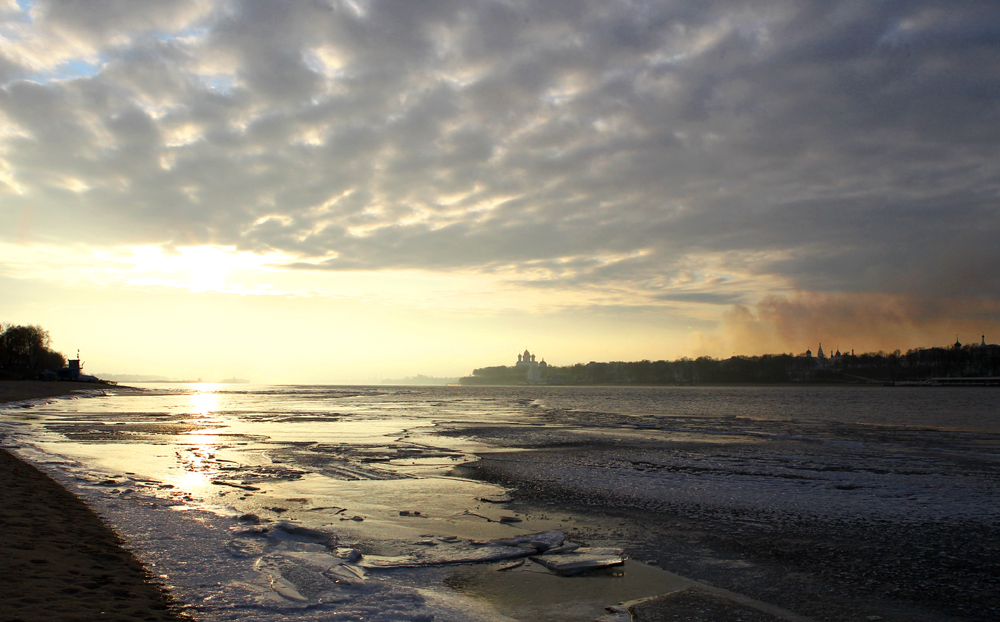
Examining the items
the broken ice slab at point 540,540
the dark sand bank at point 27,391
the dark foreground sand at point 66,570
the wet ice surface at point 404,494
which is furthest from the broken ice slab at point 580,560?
Answer: the dark sand bank at point 27,391

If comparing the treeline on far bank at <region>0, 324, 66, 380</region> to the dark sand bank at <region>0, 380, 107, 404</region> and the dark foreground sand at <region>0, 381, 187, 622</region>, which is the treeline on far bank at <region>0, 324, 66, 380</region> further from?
the dark foreground sand at <region>0, 381, 187, 622</region>

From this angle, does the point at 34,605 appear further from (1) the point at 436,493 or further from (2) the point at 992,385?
(2) the point at 992,385

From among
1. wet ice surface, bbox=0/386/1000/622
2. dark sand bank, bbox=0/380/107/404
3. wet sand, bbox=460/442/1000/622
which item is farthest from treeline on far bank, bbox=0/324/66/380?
wet sand, bbox=460/442/1000/622

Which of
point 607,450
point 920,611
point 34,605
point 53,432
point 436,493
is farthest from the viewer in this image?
point 53,432

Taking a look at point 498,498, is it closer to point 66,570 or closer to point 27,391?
point 66,570

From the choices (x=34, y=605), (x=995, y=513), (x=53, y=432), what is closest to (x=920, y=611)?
(x=995, y=513)

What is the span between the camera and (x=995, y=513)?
1158 cm

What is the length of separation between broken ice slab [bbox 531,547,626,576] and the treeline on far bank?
145 metres

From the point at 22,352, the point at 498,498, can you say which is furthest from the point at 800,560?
the point at 22,352

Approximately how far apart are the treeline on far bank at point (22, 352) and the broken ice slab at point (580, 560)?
145273 millimetres

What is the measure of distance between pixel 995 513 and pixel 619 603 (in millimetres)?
9800

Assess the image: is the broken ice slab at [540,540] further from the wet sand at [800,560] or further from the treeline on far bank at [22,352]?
the treeline on far bank at [22,352]

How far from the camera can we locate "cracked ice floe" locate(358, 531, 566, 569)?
8.20m

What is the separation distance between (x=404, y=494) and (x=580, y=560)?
19.7 feet
